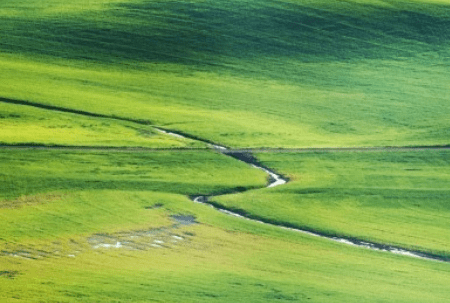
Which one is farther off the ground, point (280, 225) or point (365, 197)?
point (365, 197)

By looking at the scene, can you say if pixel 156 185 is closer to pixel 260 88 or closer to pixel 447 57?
pixel 260 88

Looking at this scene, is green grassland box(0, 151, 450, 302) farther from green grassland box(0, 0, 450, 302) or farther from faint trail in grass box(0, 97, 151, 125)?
faint trail in grass box(0, 97, 151, 125)

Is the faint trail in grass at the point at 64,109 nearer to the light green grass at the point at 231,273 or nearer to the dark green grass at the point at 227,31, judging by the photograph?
the dark green grass at the point at 227,31

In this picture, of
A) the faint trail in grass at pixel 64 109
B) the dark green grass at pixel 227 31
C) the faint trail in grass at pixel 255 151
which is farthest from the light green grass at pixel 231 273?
the dark green grass at pixel 227 31

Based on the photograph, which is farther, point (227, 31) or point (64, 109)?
point (227, 31)

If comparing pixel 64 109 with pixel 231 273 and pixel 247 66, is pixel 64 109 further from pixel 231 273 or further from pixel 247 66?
pixel 231 273

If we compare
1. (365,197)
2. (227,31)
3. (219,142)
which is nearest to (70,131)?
(219,142)

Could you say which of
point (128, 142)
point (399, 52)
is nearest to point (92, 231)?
point (128, 142)

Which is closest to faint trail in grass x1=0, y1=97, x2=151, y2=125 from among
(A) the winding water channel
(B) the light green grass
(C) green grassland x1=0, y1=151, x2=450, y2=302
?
(A) the winding water channel
